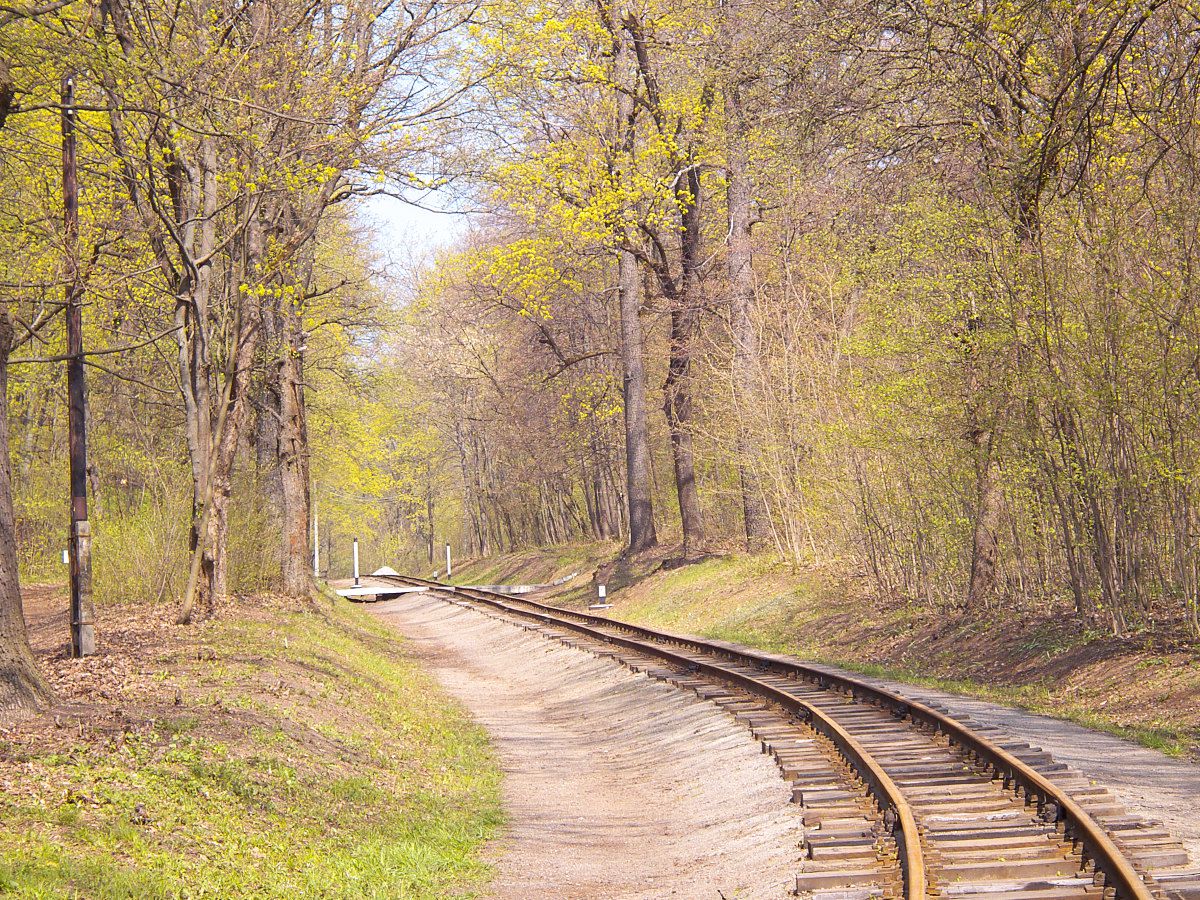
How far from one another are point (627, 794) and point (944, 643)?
24.9 ft

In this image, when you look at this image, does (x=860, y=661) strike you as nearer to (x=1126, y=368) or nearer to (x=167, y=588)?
(x=1126, y=368)

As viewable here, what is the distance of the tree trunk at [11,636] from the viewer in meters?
9.54

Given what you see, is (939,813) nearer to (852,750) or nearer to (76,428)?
(852,750)

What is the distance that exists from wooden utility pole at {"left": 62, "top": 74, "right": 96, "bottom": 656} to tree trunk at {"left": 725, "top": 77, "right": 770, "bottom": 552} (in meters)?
11.4

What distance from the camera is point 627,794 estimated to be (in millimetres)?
11484

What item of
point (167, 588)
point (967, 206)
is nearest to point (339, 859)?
point (967, 206)

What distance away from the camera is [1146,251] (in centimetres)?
1271

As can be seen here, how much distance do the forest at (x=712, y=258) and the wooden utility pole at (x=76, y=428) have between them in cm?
15

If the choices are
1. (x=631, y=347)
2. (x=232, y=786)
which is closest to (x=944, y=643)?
(x=232, y=786)

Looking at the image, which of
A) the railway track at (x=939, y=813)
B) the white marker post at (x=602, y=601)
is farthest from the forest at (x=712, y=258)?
the railway track at (x=939, y=813)

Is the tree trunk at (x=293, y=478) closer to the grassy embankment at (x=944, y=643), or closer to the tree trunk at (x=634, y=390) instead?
the grassy embankment at (x=944, y=643)

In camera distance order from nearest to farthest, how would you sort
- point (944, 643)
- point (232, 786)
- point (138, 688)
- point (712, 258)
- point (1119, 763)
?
point (232, 786) → point (1119, 763) → point (138, 688) → point (944, 643) → point (712, 258)

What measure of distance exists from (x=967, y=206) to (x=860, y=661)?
6.76 metres

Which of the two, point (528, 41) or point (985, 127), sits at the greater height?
point (528, 41)
